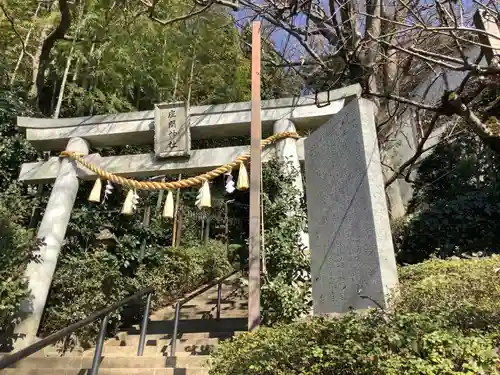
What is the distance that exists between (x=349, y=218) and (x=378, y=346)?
2.13 meters

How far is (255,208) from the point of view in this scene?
483 centimetres

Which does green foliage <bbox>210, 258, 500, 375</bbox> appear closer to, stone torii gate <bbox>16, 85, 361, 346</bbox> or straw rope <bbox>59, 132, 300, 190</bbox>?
stone torii gate <bbox>16, 85, 361, 346</bbox>

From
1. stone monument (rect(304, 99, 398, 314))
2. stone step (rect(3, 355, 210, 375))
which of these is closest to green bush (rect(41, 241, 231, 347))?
stone step (rect(3, 355, 210, 375))

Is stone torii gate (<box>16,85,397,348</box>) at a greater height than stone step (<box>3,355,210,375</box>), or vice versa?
stone torii gate (<box>16,85,397,348</box>)

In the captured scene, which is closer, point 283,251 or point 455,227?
point 283,251

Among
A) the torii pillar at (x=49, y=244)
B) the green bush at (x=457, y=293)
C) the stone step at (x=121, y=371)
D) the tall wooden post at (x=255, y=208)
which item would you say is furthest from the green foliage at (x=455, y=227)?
the torii pillar at (x=49, y=244)

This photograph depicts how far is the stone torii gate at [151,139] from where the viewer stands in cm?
709

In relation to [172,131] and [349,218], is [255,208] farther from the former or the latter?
[172,131]

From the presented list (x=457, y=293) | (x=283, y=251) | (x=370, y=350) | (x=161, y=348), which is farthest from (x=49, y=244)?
(x=370, y=350)

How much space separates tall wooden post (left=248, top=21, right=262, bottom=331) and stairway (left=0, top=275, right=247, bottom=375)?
0.49 metres

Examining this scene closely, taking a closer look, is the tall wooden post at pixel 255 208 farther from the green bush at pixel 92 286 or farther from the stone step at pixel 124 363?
the green bush at pixel 92 286

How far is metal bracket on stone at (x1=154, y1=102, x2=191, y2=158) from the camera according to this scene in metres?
7.41

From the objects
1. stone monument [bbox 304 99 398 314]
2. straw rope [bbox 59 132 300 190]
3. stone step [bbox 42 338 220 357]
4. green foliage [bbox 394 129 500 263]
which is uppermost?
straw rope [bbox 59 132 300 190]

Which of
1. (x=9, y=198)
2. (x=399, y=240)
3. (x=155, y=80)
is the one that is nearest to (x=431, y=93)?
(x=399, y=240)
